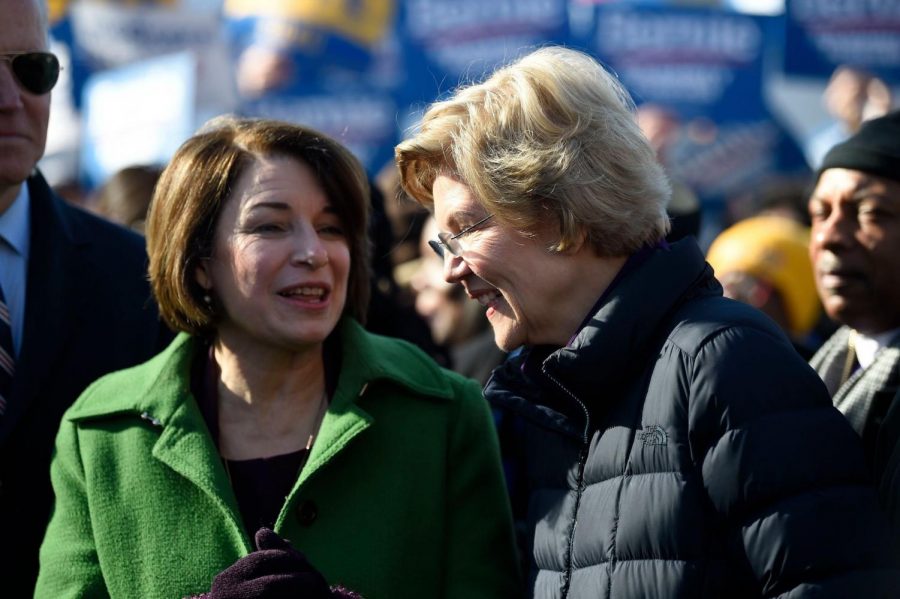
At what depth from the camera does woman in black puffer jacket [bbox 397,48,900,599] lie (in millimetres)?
2348

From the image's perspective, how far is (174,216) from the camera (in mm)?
3461

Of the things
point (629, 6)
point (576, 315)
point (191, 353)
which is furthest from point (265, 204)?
point (629, 6)

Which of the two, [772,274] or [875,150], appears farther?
[772,274]

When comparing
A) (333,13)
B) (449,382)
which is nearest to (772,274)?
(449,382)

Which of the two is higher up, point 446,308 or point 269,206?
point 269,206

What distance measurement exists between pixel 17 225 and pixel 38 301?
0.96 ft

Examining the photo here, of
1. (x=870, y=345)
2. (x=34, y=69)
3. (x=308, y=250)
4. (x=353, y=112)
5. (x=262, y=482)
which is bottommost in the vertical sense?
(x=353, y=112)

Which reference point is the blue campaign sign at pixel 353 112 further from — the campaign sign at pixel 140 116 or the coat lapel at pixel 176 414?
the coat lapel at pixel 176 414

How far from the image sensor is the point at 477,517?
322 centimetres

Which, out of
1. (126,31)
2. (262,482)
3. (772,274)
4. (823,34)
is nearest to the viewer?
(262,482)

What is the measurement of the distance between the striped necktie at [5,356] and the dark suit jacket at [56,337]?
39 mm

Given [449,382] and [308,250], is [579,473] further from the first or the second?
[308,250]

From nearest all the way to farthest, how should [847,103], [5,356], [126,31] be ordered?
[5,356] → [847,103] → [126,31]

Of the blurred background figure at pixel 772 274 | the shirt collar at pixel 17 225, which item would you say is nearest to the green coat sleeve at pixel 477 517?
the shirt collar at pixel 17 225
